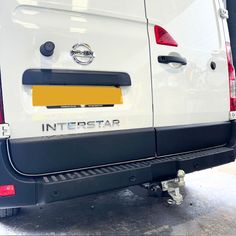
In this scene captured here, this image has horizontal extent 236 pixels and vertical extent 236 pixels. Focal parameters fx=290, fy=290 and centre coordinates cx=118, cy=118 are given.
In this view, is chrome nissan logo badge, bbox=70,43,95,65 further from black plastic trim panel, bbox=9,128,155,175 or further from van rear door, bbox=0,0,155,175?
black plastic trim panel, bbox=9,128,155,175

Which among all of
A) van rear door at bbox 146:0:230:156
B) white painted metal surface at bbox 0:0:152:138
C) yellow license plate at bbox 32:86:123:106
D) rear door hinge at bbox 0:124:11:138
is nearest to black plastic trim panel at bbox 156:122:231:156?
van rear door at bbox 146:0:230:156

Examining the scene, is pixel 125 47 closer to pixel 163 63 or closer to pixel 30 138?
pixel 163 63

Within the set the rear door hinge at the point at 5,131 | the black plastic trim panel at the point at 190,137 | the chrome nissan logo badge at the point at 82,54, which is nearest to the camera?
the rear door hinge at the point at 5,131

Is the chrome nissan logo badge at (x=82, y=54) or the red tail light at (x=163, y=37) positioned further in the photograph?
the red tail light at (x=163, y=37)

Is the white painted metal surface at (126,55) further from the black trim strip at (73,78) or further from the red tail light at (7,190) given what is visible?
the red tail light at (7,190)

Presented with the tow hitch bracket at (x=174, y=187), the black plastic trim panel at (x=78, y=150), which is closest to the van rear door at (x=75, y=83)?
the black plastic trim panel at (x=78, y=150)

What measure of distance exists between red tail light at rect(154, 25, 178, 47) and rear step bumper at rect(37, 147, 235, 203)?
2.59 ft

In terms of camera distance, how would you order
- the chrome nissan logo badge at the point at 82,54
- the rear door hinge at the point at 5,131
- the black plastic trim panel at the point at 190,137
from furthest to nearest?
the black plastic trim panel at the point at 190,137 < the chrome nissan logo badge at the point at 82,54 < the rear door hinge at the point at 5,131

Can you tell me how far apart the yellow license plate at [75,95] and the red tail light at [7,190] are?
0.45 metres

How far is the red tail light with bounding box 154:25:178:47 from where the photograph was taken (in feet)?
6.46

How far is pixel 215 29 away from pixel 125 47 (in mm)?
958

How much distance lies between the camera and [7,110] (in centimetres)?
149

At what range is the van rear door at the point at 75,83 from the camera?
59.7 inches

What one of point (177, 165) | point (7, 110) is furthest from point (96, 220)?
point (7, 110)
